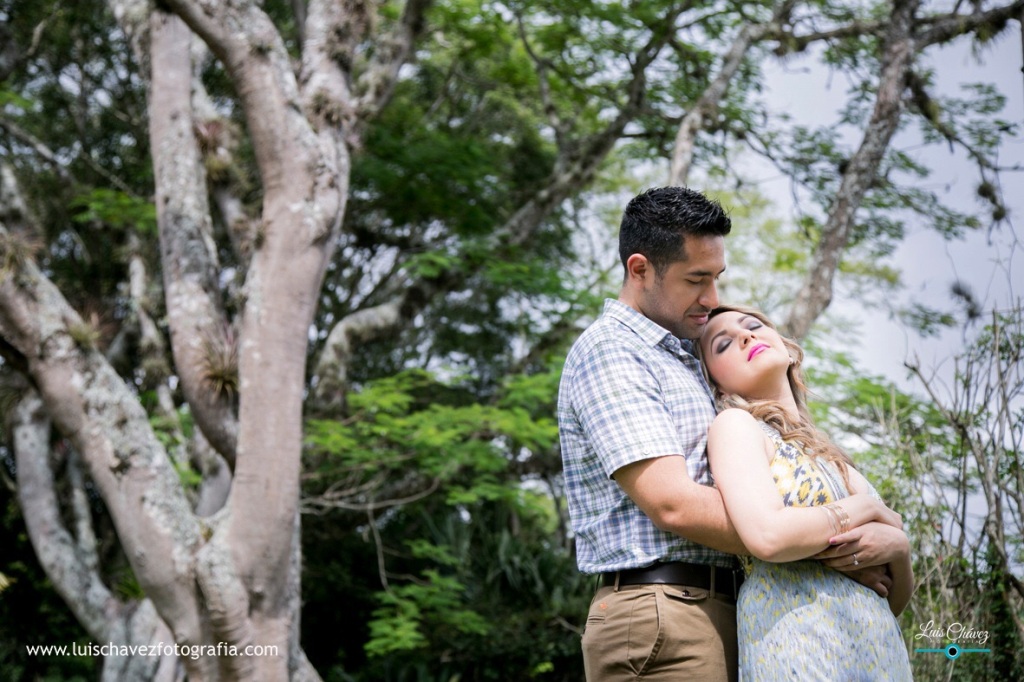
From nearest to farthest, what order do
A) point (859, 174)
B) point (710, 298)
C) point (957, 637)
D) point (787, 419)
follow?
point (787, 419)
point (710, 298)
point (957, 637)
point (859, 174)

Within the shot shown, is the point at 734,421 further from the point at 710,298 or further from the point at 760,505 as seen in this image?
the point at 710,298

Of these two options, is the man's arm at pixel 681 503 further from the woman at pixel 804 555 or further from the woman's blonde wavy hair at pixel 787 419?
the woman's blonde wavy hair at pixel 787 419

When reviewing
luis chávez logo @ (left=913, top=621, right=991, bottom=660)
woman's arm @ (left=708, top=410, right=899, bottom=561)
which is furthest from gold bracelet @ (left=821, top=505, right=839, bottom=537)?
luis chávez logo @ (left=913, top=621, right=991, bottom=660)

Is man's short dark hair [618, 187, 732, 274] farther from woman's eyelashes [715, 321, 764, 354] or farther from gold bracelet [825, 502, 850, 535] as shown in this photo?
gold bracelet [825, 502, 850, 535]

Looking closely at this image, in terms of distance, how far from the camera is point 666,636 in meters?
1.85

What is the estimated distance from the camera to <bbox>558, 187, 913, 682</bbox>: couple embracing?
1.77 m

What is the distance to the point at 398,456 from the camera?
9.01 meters

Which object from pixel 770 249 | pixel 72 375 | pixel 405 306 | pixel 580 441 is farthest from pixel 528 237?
pixel 580 441

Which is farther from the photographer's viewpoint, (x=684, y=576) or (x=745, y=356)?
(x=745, y=356)

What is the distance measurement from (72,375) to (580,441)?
4.50 m

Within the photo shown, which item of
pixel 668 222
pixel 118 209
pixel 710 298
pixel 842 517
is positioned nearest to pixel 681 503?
pixel 842 517

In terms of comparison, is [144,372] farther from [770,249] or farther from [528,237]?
[770,249]

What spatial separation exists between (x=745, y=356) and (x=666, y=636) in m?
0.64

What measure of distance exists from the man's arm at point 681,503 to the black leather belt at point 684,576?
0.11 metres
